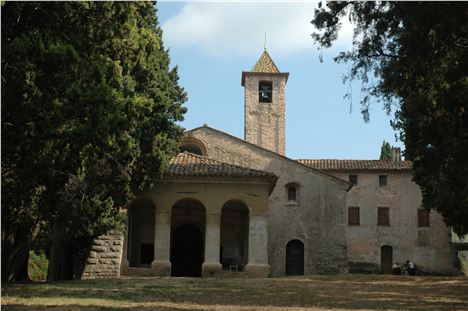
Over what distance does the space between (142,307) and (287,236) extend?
2440cm

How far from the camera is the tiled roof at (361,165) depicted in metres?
43.9

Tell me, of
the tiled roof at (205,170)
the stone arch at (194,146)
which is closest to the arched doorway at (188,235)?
the tiled roof at (205,170)

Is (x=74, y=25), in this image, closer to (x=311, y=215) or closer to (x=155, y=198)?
(x=155, y=198)

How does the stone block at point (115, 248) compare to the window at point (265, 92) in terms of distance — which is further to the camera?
the window at point (265, 92)

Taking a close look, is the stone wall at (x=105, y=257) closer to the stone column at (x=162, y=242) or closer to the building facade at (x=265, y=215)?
the building facade at (x=265, y=215)

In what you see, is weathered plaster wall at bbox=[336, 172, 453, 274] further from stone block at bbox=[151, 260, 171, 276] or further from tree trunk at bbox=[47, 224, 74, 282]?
tree trunk at bbox=[47, 224, 74, 282]

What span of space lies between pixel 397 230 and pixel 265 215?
20119 millimetres

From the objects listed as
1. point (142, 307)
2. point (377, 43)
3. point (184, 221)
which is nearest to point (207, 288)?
point (142, 307)

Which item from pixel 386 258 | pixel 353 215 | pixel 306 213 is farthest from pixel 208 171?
pixel 386 258

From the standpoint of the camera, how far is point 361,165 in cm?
4475

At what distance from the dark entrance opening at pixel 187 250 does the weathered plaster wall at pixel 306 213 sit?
280 inches

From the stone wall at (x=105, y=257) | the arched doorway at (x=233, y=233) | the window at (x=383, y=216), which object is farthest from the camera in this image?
the window at (x=383, y=216)

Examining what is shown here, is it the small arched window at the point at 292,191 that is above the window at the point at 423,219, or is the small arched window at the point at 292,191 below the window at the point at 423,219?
above

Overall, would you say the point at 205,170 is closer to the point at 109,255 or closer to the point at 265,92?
the point at 109,255
